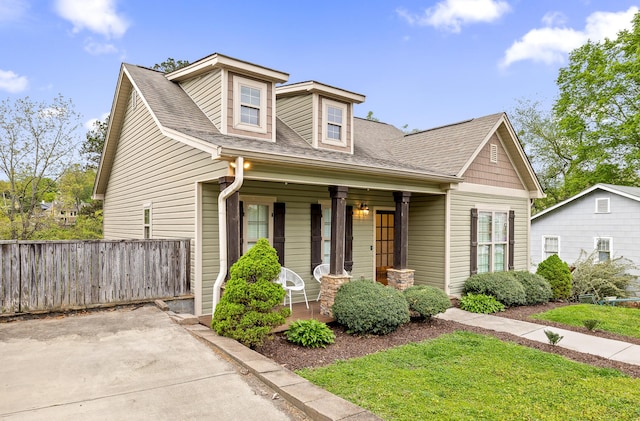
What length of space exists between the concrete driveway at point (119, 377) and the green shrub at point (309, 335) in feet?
4.49

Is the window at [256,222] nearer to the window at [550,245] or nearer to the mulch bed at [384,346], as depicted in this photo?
the mulch bed at [384,346]

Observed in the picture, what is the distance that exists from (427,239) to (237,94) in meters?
5.97

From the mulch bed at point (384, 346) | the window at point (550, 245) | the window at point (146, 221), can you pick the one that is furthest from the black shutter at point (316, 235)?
the window at point (550, 245)

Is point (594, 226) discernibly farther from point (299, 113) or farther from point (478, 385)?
point (478, 385)

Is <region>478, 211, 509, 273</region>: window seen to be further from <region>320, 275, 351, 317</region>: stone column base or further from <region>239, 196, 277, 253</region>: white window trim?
<region>239, 196, 277, 253</region>: white window trim

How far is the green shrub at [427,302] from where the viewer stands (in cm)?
700

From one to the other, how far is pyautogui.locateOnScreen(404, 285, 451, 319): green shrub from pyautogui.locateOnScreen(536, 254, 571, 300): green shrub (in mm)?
5193

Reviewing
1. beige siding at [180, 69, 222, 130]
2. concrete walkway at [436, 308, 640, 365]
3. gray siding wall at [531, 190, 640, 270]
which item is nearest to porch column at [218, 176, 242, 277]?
beige siding at [180, 69, 222, 130]

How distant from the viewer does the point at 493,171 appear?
10.7 metres

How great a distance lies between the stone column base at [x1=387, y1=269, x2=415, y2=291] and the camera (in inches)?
323

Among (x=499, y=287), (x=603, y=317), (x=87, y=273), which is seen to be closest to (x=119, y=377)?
(x=87, y=273)

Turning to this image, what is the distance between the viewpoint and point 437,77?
22.8m

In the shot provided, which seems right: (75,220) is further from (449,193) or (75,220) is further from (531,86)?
(531,86)

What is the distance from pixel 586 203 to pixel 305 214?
12.0 meters
